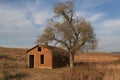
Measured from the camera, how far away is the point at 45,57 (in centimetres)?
4484

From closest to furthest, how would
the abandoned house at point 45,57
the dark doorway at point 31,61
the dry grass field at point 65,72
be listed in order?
the dry grass field at point 65,72
the abandoned house at point 45,57
the dark doorway at point 31,61

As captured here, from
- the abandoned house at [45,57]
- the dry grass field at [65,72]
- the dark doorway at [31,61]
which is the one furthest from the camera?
the dark doorway at [31,61]

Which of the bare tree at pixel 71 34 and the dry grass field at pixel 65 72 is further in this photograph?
the bare tree at pixel 71 34

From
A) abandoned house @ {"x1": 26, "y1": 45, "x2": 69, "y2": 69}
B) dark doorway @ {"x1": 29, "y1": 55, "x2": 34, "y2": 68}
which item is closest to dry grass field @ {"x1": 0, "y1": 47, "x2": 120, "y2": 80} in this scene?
abandoned house @ {"x1": 26, "y1": 45, "x2": 69, "y2": 69}

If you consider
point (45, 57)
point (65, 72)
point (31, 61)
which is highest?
point (45, 57)

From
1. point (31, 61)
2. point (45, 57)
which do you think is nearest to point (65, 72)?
point (45, 57)

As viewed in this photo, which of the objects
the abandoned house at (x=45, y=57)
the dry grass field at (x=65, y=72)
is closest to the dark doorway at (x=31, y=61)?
the abandoned house at (x=45, y=57)

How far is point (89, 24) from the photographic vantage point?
48.1m

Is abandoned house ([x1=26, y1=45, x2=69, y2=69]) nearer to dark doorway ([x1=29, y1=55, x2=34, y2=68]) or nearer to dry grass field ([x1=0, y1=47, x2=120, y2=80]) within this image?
dark doorway ([x1=29, y1=55, x2=34, y2=68])

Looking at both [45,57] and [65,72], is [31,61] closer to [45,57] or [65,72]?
[45,57]

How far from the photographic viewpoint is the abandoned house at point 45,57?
44.5m

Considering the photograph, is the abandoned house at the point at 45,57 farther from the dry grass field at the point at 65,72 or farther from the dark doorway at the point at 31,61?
the dry grass field at the point at 65,72

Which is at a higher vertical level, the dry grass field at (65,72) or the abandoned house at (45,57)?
the abandoned house at (45,57)

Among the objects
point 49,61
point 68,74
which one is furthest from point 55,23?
point 68,74
